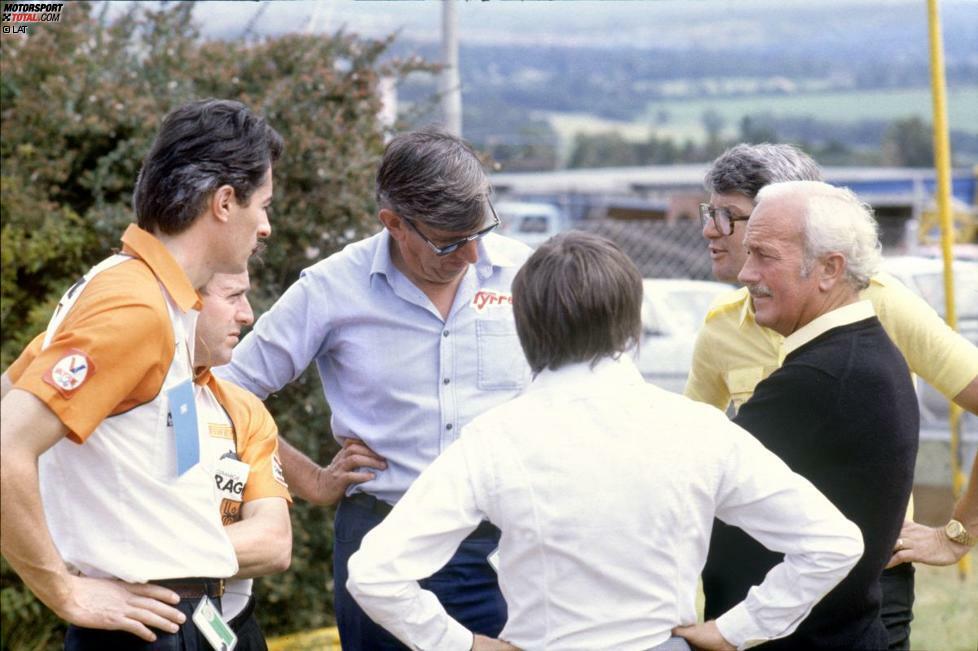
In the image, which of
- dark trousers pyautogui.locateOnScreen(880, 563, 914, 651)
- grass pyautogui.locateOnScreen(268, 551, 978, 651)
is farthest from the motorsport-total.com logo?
dark trousers pyautogui.locateOnScreen(880, 563, 914, 651)

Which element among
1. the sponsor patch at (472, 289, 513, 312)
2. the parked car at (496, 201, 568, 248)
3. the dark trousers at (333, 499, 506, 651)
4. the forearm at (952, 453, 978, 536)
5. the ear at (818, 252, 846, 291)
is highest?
the ear at (818, 252, 846, 291)

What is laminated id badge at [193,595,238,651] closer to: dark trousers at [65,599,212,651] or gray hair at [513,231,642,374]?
dark trousers at [65,599,212,651]

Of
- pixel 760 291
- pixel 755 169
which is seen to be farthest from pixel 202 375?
pixel 755 169

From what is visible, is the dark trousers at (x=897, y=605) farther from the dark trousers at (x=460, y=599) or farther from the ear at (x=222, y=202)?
the ear at (x=222, y=202)

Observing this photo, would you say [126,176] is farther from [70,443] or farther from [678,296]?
[678,296]

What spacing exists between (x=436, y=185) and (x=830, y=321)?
969mm

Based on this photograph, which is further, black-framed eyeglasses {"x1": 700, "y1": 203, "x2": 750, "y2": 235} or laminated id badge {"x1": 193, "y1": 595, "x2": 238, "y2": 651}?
black-framed eyeglasses {"x1": 700, "y1": 203, "x2": 750, "y2": 235}

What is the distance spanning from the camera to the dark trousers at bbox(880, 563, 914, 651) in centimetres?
293

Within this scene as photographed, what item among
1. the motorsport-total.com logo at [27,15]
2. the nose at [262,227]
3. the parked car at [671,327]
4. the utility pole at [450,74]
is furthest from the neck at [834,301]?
the parked car at [671,327]

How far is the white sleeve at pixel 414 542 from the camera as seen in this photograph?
2207 millimetres

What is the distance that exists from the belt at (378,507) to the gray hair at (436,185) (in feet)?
2.36

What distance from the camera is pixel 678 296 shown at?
10945 millimetres

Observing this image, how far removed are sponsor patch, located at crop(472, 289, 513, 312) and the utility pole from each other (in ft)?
8.29

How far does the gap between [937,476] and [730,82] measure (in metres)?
30.2
